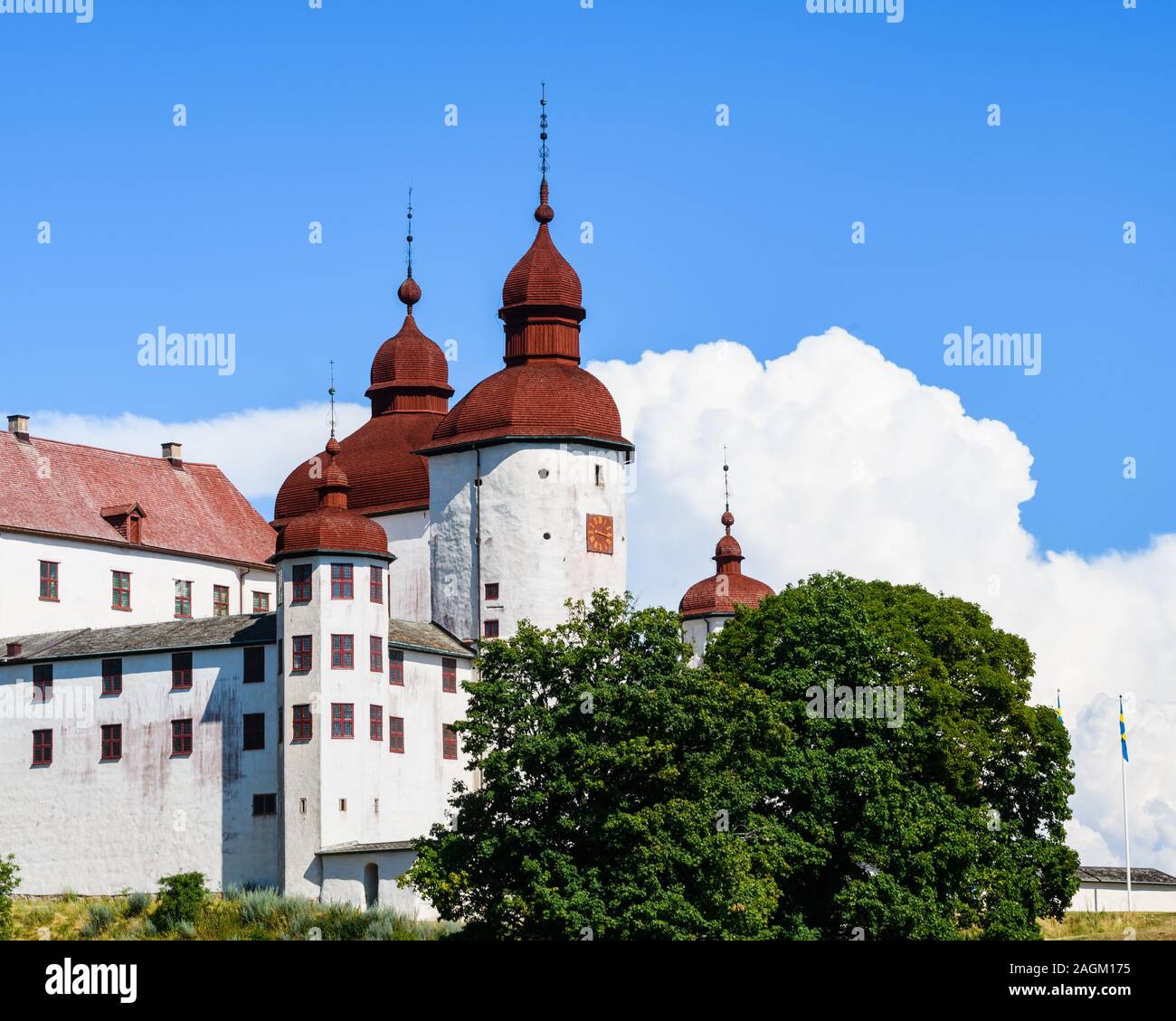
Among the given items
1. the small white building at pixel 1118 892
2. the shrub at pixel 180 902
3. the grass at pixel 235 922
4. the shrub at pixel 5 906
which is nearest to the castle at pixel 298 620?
the grass at pixel 235 922

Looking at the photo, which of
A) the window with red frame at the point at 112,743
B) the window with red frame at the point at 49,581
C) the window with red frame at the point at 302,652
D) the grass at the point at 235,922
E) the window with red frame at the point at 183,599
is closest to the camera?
the grass at the point at 235,922

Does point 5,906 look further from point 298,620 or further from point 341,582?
point 341,582

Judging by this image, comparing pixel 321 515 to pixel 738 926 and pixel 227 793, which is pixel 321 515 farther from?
pixel 738 926

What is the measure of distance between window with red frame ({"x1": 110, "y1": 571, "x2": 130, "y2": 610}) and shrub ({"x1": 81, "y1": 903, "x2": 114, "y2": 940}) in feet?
55.5

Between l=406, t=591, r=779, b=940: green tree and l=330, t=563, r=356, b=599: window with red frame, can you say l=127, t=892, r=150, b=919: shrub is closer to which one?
l=330, t=563, r=356, b=599: window with red frame

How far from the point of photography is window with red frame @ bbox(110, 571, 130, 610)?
2982 inches

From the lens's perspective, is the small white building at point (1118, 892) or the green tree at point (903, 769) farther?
the small white building at point (1118, 892)

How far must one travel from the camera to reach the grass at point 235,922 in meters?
57.1

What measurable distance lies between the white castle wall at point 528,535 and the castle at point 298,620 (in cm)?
9

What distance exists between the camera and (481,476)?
72438mm

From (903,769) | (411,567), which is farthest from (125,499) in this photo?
(903,769)

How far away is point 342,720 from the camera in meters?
62.5

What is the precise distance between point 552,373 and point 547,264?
4.81m

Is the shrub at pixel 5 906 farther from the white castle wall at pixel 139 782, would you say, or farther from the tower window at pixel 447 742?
the tower window at pixel 447 742
